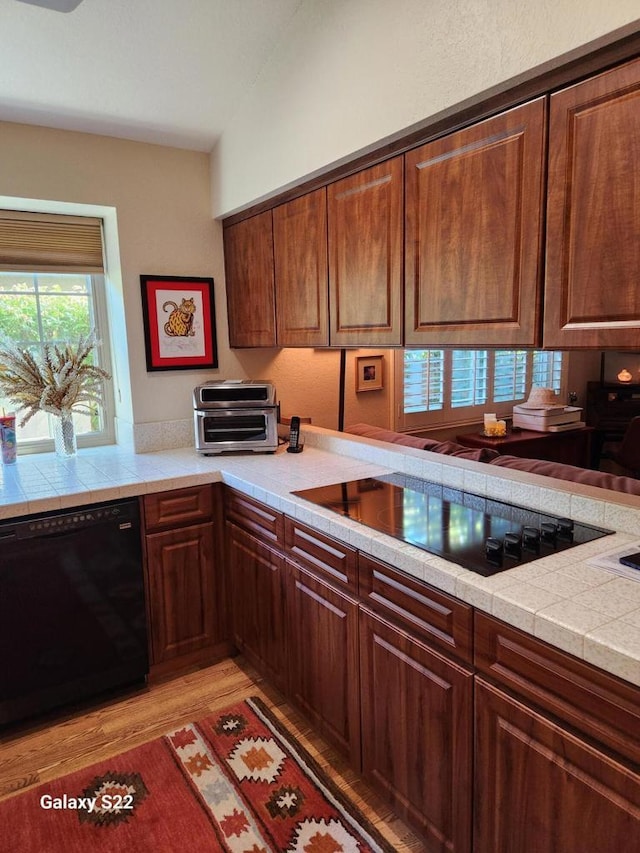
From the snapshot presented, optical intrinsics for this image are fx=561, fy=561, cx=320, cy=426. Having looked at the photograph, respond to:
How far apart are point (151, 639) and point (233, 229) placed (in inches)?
82.9

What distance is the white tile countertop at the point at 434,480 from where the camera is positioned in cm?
112

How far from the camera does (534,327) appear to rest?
156 cm

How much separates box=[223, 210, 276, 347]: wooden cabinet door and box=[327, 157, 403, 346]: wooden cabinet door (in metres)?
0.52

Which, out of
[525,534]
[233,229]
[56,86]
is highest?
[56,86]

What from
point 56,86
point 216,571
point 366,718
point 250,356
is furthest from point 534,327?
point 56,86

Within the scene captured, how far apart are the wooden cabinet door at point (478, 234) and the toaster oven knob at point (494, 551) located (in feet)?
1.87

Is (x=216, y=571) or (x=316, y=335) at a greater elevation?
(x=316, y=335)

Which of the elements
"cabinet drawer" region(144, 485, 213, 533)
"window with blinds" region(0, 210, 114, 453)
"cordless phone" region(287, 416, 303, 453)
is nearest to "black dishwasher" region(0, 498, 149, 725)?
"cabinet drawer" region(144, 485, 213, 533)

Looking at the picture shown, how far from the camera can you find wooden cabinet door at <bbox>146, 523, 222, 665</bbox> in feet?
8.02

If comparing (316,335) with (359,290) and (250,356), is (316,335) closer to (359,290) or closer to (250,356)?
(359,290)

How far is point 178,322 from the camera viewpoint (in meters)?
3.03

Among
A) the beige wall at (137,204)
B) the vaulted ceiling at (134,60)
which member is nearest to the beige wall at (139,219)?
the beige wall at (137,204)

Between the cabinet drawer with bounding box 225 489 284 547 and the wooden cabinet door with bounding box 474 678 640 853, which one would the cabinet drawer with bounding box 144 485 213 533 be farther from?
the wooden cabinet door with bounding box 474 678 640 853

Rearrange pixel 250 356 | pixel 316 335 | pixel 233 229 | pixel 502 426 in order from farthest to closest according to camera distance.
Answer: pixel 502 426
pixel 250 356
pixel 233 229
pixel 316 335
